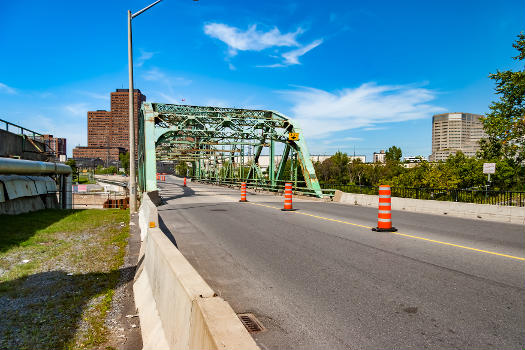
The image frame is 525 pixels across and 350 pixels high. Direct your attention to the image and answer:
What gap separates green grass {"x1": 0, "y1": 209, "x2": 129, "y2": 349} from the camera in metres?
4.12

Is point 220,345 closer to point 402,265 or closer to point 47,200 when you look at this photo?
point 402,265

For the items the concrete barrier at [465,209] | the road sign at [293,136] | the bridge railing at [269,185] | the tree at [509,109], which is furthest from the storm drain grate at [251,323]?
the tree at [509,109]

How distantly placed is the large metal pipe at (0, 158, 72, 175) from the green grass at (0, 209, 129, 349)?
514cm

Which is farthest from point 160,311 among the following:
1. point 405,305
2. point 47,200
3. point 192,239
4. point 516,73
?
point 516,73

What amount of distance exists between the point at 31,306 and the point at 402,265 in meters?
5.81

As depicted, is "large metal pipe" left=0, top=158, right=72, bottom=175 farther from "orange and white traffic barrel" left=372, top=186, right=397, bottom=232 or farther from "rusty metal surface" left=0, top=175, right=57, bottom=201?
"orange and white traffic barrel" left=372, top=186, right=397, bottom=232

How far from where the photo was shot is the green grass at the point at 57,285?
4.12 m

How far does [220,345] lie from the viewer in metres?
2.18

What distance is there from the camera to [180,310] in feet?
10.2

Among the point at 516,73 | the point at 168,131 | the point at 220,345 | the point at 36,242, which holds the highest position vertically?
the point at 516,73

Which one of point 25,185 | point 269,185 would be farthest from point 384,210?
point 269,185

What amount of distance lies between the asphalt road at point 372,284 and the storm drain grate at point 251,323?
→ 3.6 inches

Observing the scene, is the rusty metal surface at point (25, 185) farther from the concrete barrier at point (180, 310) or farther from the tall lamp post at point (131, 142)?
the concrete barrier at point (180, 310)

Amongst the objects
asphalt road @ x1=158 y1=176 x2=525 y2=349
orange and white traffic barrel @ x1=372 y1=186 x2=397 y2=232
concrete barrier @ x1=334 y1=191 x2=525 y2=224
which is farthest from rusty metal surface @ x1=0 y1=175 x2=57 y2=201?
concrete barrier @ x1=334 y1=191 x2=525 y2=224
